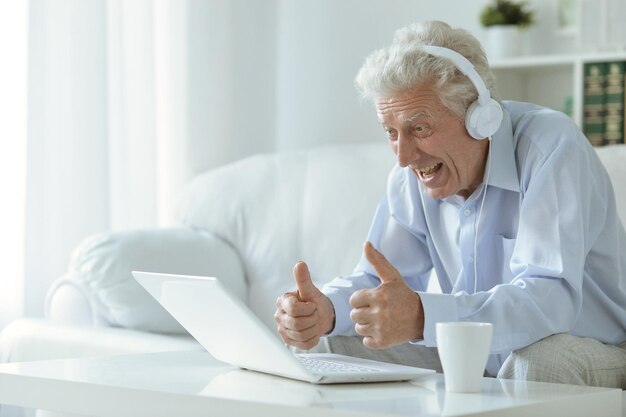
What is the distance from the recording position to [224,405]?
1.10 m

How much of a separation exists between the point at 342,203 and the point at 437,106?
937mm

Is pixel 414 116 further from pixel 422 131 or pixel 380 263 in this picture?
pixel 380 263

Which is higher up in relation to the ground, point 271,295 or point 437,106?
point 437,106

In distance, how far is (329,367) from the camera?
4.34 ft

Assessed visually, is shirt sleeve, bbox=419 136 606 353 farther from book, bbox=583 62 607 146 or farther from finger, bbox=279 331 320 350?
book, bbox=583 62 607 146

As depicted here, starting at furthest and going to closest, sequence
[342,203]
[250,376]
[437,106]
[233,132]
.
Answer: [233,132], [342,203], [437,106], [250,376]

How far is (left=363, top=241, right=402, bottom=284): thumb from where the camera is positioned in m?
1.25

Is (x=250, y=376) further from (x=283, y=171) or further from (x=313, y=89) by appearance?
(x=313, y=89)

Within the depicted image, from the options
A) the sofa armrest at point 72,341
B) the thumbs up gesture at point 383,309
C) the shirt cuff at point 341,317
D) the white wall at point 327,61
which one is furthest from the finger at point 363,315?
the white wall at point 327,61

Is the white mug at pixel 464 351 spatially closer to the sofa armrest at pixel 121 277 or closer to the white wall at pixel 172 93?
the sofa armrest at pixel 121 277

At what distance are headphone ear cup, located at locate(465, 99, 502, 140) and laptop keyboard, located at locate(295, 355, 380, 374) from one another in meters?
0.45

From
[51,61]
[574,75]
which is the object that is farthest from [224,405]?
[574,75]

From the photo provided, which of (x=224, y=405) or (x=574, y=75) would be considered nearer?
(x=224, y=405)

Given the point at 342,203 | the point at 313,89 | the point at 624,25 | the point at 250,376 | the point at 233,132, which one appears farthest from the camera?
the point at 313,89
